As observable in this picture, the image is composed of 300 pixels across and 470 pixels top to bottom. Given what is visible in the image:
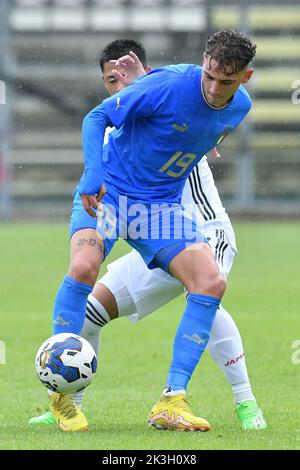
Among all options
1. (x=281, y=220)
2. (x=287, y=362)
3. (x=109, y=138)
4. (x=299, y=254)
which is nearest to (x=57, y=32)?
(x=281, y=220)

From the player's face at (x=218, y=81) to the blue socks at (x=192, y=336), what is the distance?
0.97m

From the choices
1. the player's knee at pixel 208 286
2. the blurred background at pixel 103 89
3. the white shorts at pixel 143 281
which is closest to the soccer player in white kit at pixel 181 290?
the white shorts at pixel 143 281

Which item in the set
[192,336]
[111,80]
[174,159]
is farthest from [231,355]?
[111,80]

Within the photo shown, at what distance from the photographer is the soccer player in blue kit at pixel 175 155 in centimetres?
534

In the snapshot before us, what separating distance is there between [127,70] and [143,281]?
46.6 inches

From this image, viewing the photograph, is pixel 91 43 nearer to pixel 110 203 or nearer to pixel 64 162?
pixel 64 162

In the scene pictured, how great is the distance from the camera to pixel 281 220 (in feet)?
92.4

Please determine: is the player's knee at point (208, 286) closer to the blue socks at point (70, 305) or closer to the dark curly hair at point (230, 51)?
the blue socks at point (70, 305)

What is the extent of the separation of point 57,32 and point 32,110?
223 cm

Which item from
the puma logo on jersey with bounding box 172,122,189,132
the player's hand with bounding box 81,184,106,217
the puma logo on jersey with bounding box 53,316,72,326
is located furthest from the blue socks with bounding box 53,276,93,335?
the puma logo on jersey with bounding box 172,122,189,132

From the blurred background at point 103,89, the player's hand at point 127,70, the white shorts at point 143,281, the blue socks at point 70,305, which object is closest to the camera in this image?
the blue socks at point 70,305

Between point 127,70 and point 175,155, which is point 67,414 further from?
point 127,70

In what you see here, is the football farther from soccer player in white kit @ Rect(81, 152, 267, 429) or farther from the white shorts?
the white shorts

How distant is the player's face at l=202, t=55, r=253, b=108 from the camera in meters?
5.31
